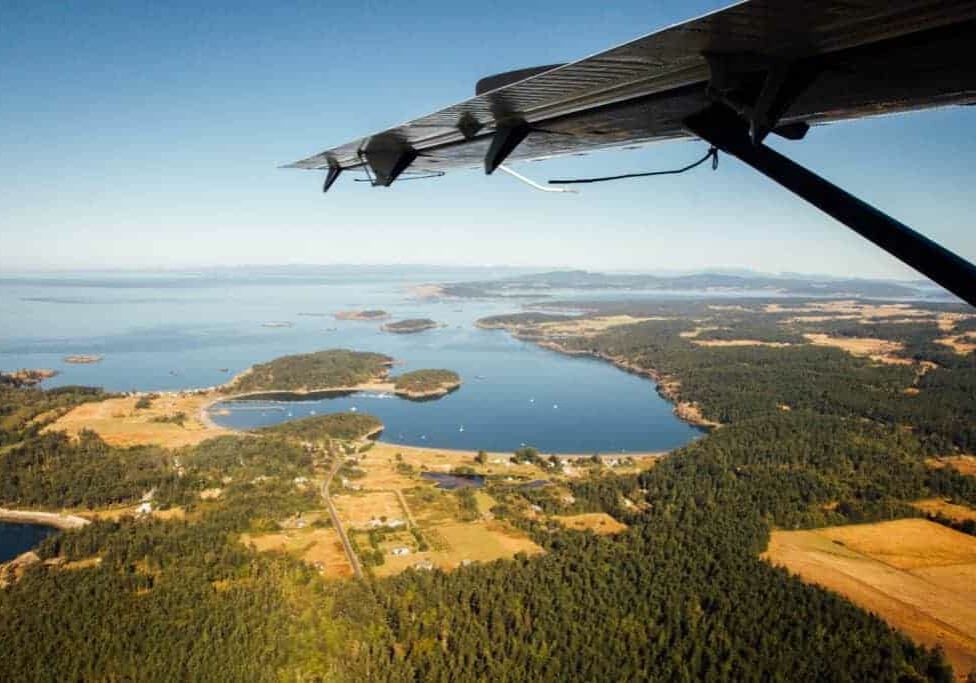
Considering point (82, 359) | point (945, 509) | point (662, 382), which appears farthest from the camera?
point (82, 359)

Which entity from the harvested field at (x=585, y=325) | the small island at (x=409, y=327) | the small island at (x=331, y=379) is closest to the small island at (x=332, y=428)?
the small island at (x=331, y=379)

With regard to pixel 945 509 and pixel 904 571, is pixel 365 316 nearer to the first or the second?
pixel 945 509

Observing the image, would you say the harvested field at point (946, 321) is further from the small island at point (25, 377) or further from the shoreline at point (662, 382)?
the small island at point (25, 377)

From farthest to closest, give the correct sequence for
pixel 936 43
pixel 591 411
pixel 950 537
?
pixel 591 411 → pixel 950 537 → pixel 936 43

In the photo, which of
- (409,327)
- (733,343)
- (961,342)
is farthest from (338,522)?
(961,342)

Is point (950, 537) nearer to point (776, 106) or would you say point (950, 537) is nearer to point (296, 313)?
point (776, 106)

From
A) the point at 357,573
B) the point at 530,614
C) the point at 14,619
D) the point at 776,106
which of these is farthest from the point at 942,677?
the point at 14,619
